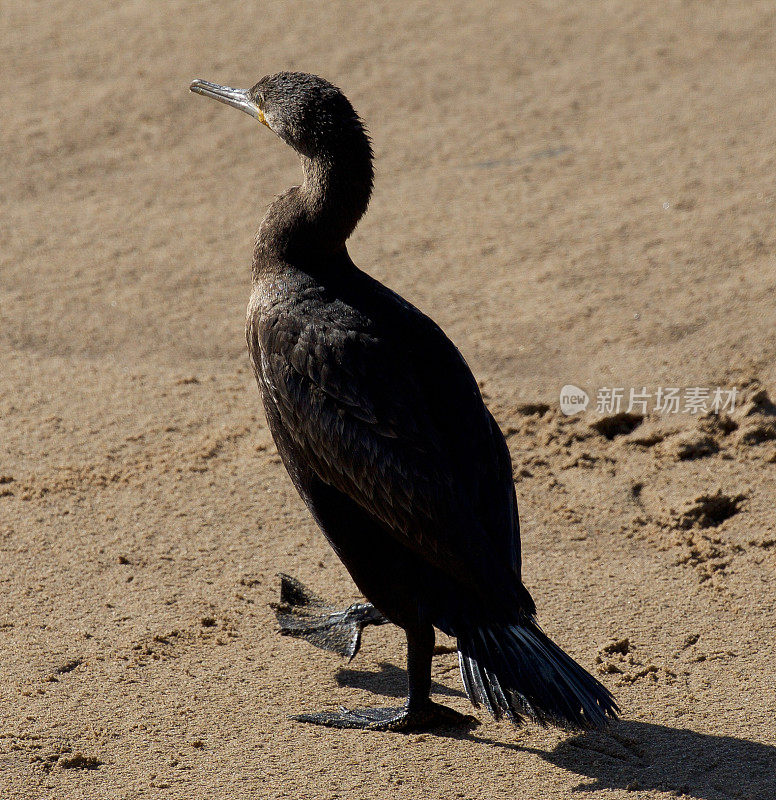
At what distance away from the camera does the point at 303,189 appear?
152 inches

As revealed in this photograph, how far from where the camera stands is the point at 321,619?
13.4 feet

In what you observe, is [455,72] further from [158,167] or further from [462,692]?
[462,692]

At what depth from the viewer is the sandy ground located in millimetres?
3568

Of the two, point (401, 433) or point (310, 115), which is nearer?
point (401, 433)

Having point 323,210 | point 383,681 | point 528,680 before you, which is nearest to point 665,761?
point 528,680

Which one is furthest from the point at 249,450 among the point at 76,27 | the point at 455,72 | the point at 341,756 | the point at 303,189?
the point at 76,27

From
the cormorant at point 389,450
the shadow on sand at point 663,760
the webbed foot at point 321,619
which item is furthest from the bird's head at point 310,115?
the shadow on sand at point 663,760

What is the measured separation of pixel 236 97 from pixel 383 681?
2248 millimetres

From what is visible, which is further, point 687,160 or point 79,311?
point 687,160

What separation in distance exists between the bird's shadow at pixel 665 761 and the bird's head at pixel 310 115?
200cm

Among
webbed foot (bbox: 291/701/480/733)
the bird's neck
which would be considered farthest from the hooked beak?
webbed foot (bbox: 291/701/480/733)

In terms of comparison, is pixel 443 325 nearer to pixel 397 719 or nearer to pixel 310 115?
pixel 310 115

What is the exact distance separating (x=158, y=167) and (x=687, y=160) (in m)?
3.75

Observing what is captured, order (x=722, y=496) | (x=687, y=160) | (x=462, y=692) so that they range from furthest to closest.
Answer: (x=687, y=160) < (x=722, y=496) < (x=462, y=692)
